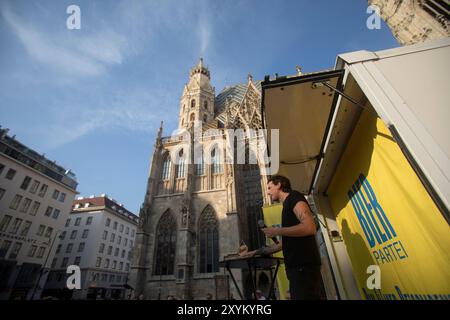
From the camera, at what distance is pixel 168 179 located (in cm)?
2067

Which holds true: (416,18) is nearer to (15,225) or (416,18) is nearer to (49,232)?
(15,225)

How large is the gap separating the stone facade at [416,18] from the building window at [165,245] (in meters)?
23.0

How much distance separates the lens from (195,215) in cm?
1798

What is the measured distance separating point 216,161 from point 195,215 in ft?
19.1

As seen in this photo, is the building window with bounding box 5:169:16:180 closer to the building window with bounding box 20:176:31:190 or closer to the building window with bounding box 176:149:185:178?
the building window with bounding box 20:176:31:190

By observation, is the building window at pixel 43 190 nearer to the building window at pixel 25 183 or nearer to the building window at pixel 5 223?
the building window at pixel 25 183

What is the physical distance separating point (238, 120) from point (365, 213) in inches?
915

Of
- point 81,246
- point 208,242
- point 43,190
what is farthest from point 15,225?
point 208,242

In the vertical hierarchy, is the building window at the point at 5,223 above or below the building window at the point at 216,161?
below

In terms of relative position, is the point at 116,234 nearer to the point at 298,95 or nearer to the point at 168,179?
the point at 168,179

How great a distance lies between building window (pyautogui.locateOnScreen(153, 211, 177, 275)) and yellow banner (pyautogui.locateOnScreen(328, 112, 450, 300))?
16.4 meters

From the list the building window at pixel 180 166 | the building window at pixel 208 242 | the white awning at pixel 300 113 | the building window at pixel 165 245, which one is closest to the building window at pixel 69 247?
the building window at pixel 165 245

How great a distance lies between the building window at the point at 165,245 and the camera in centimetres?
1638

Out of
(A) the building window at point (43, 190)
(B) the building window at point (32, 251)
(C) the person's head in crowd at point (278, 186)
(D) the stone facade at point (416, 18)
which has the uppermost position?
(D) the stone facade at point (416, 18)
